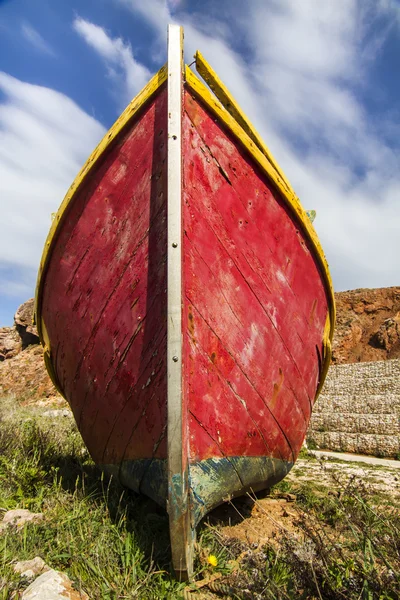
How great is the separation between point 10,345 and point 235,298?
26013 mm

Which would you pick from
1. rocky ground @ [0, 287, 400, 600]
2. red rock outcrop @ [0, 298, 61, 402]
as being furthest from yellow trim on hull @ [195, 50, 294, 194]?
red rock outcrop @ [0, 298, 61, 402]

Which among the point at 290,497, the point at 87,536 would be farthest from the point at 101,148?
the point at 290,497

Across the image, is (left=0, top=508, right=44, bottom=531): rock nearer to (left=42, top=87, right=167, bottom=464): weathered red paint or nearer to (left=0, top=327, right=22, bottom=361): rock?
(left=42, top=87, right=167, bottom=464): weathered red paint

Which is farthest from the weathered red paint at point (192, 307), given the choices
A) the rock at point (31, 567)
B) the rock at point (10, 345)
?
the rock at point (10, 345)

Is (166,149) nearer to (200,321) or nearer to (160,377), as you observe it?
(200,321)

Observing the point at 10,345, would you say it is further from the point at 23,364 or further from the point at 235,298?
the point at 235,298

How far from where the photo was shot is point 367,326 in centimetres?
2425

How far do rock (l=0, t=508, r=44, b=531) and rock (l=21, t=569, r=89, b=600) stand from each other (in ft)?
2.41

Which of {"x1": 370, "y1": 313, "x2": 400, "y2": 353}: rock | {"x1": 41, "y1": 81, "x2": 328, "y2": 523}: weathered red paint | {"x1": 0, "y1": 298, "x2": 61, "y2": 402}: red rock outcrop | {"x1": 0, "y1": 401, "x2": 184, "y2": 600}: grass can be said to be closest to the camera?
{"x1": 0, "y1": 401, "x2": 184, "y2": 600}: grass

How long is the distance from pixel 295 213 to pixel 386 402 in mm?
10442

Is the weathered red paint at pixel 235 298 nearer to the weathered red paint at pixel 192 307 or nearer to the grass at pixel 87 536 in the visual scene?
the weathered red paint at pixel 192 307

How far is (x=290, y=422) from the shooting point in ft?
10.5

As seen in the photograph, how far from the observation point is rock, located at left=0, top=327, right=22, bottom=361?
25.2 metres

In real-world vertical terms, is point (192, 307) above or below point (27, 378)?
above
